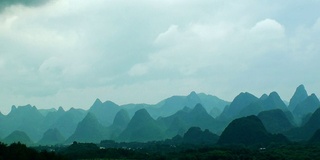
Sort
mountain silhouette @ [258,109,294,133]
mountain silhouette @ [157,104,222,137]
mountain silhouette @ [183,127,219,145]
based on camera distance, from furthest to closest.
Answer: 1. mountain silhouette @ [157,104,222,137]
2. mountain silhouette @ [258,109,294,133]
3. mountain silhouette @ [183,127,219,145]

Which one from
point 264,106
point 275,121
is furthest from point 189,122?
point 275,121

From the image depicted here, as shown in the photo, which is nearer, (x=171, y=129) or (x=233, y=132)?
(x=233, y=132)

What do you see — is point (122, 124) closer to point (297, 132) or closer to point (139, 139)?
point (139, 139)

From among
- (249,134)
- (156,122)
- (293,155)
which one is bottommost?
(293,155)

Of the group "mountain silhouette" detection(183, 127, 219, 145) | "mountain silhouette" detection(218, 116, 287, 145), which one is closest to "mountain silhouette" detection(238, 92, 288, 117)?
A: "mountain silhouette" detection(183, 127, 219, 145)

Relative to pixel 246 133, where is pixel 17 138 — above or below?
above

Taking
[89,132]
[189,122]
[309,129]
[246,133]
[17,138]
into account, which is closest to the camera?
[246,133]

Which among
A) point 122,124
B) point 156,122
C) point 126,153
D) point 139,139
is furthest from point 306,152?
point 122,124

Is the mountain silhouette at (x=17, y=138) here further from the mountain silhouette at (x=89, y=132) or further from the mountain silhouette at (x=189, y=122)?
the mountain silhouette at (x=189, y=122)

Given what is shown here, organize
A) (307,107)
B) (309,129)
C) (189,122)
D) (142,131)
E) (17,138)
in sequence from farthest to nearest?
(189,122), (307,107), (142,131), (17,138), (309,129)

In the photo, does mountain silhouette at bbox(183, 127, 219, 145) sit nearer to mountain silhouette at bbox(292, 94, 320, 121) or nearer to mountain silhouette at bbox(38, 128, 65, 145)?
mountain silhouette at bbox(38, 128, 65, 145)

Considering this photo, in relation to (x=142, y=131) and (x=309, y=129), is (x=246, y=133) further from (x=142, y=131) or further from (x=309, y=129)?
(x=142, y=131)
